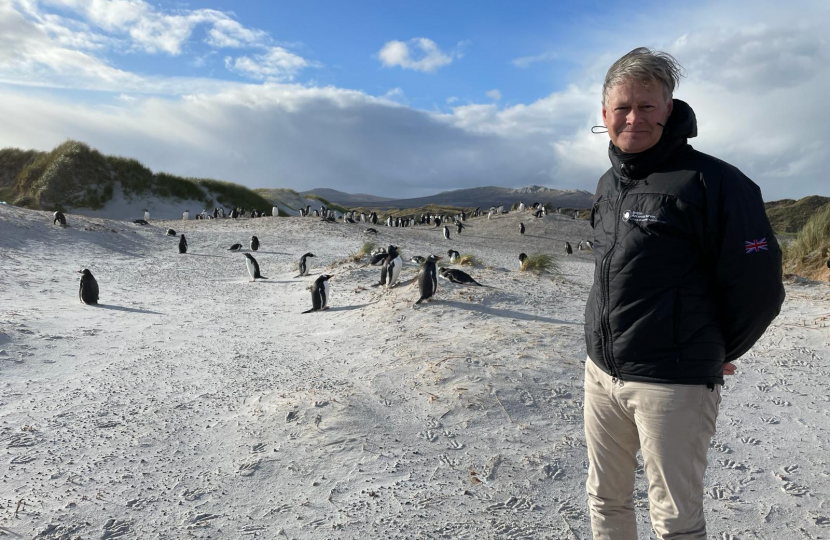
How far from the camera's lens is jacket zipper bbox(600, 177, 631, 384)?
1.99 metres

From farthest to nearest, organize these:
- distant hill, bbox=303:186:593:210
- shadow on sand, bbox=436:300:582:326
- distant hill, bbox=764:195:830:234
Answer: distant hill, bbox=303:186:593:210 → distant hill, bbox=764:195:830:234 → shadow on sand, bbox=436:300:582:326

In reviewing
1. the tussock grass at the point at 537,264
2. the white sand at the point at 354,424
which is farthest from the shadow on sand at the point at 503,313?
the tussock grass at the point at 537,264

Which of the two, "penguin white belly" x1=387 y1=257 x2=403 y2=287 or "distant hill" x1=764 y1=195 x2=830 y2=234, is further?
"distant hill" x1=764 y1=195 x2=830 y2=234

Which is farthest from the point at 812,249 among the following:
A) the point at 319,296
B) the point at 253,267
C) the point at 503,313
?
the point at 253,267

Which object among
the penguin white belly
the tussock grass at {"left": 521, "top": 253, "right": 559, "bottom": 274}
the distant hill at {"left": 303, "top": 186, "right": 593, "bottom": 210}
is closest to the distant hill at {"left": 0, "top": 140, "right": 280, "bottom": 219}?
the penguin white belly

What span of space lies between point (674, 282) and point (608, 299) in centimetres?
25

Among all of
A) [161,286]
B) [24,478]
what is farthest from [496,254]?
[24,478]

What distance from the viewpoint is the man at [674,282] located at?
1.74m

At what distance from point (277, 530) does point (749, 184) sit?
2.68 m

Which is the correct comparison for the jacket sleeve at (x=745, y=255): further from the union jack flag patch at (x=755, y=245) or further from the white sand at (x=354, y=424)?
the white sand at (x=354, y=424)

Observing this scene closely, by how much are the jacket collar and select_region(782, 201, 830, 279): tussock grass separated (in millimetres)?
11734

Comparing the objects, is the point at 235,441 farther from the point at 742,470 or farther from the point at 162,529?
the point at 742,470

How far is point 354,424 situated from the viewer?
407 centimetres

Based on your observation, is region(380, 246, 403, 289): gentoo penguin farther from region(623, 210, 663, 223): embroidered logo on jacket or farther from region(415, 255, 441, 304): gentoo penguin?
region(623, 210, 663, 223): embroidered logo on jacket
